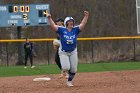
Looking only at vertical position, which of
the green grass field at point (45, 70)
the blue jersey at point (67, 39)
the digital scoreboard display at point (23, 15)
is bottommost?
the green grass field at point (45, 70)

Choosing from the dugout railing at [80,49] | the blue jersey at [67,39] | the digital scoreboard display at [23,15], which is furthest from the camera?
the dugout railing at [80,49]

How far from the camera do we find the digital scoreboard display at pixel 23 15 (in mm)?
27969

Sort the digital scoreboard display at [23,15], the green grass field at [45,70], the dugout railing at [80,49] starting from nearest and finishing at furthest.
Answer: the green grass field at [45,70] → the digital scoreboard display at [23,15] → the dugout railing at [80,49]

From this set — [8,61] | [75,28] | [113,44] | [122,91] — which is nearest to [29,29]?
[8,61]

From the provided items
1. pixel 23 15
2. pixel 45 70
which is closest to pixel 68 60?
pixel 45 70

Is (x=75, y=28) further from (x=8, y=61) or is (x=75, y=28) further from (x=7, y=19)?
(x=8, y=61)

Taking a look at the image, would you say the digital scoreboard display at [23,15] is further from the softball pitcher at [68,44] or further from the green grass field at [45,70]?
the softball pitcher at [68,44]

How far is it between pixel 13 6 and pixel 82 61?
6.33m

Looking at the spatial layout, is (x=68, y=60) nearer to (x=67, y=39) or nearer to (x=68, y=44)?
(x=68, y=44)

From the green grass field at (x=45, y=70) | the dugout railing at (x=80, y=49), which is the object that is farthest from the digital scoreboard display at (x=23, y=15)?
the green grass field at (x=45, y=70)

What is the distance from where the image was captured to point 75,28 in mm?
12570

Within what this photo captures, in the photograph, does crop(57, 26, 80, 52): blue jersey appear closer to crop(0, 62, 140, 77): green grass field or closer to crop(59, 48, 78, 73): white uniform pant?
crop(59, 48, 78, 73): white uniform pant

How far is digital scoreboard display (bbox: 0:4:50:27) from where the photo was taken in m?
28.0

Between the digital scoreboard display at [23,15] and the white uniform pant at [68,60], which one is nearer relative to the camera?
the white uniform pant at [68,60]
